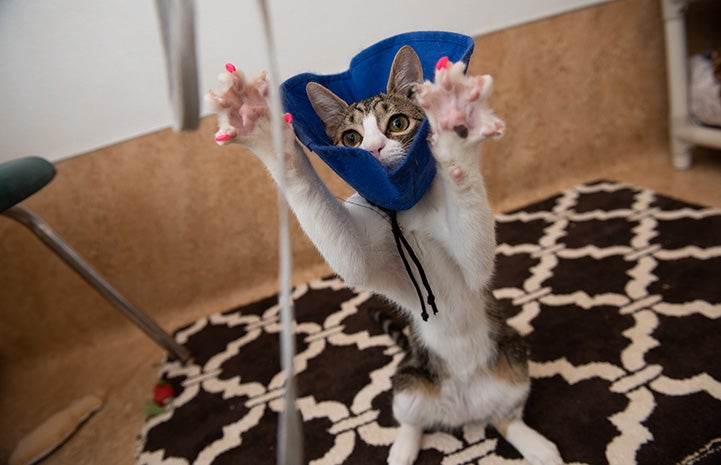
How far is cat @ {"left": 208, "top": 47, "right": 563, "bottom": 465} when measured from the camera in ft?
1.81

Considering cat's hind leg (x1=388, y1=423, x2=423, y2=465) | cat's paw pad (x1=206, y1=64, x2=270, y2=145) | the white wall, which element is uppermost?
the white wall

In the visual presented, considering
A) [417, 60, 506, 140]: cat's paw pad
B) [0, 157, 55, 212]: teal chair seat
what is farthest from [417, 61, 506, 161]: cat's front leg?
[0, 157, 55, 212]: teal chair seat

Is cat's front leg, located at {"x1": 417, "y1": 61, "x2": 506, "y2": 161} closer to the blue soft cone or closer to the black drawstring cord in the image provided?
the blue soft cone

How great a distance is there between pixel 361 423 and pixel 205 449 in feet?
Result: 1.37

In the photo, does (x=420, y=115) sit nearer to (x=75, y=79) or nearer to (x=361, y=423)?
(x=361, y=423)

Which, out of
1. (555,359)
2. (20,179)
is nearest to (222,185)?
(20,179)

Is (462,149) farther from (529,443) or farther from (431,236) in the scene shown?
(529,443)

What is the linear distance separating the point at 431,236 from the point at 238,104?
40 cm

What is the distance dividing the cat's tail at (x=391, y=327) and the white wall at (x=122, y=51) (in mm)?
918

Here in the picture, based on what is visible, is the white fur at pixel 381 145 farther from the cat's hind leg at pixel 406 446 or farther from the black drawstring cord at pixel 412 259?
the cat's hind leg at pixel 406 446

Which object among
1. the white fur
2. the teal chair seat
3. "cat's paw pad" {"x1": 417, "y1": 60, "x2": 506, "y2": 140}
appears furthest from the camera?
the teal chair seat

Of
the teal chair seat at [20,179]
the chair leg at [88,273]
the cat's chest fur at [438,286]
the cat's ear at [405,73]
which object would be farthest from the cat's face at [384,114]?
the chair leg at [88,273]

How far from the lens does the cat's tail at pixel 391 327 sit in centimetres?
118

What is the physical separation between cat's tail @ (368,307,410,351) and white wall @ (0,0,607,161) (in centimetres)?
92
